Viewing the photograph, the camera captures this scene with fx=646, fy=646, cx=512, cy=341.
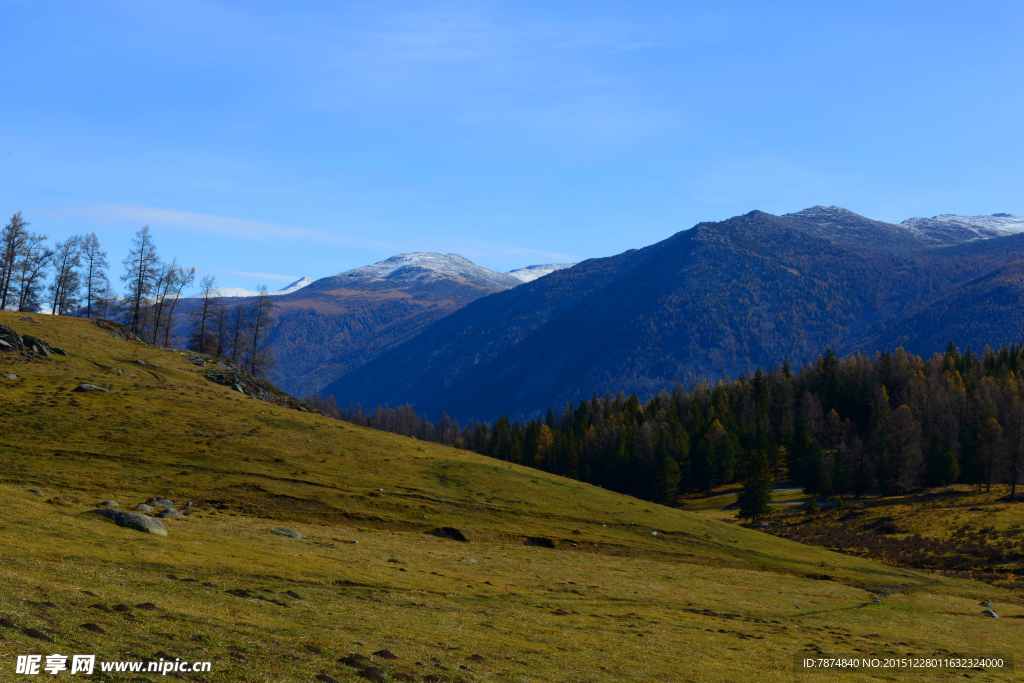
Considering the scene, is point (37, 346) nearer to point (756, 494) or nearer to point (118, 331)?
point (118, 331)

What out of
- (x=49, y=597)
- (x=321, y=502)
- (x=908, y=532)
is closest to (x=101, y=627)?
(x=49, y=597)

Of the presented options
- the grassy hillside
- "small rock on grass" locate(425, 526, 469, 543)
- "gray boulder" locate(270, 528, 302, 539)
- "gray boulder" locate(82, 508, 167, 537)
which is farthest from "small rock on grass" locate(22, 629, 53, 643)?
"small rock on grass" locate(425, 526, 469, 543)

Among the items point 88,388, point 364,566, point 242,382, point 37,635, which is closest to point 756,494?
point 242,382

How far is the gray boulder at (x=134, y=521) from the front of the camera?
118 ft

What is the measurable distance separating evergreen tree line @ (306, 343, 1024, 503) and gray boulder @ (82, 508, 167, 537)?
97228 millimetres

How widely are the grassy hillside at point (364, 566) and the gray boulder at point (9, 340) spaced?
2.35 metres

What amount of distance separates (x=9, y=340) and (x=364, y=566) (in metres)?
68.4


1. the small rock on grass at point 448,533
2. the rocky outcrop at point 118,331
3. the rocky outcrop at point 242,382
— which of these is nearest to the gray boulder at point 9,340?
the rocky outcrop at point 118,331

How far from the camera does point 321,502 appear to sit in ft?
199

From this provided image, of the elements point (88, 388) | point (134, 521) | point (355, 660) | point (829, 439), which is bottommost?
point (829, 439)

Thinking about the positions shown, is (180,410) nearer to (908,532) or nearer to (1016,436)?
(908,532)

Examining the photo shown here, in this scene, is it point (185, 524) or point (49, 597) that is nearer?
point (49, 597)

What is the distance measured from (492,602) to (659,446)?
12392 cm

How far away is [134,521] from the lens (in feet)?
119
